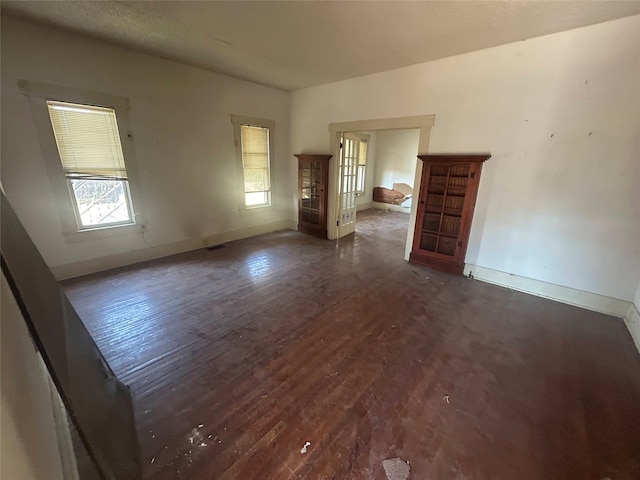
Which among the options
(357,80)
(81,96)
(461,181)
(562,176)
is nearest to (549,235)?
(562,176)

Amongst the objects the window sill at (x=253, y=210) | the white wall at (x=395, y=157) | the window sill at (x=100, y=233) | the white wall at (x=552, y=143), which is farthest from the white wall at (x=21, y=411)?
the white wall at (x=395, y=157)

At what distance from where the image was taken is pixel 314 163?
5.21 metres

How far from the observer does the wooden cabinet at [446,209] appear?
347 centimetres

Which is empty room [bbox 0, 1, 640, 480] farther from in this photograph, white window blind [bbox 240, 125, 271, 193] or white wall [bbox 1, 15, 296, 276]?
white window blind [bbox 240, 125, 271, 193]

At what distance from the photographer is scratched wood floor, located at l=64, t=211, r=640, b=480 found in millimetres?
1483

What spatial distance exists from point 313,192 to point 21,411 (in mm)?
4987

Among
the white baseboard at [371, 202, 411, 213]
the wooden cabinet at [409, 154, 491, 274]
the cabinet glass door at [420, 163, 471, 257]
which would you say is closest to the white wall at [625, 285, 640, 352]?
the wooden cabinet at [409, 154, 491, 274]

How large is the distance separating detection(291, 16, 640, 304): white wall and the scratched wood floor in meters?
0.58

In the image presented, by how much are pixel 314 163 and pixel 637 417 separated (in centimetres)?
490

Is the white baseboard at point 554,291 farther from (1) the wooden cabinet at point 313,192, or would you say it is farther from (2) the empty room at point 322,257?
(1) the wooden cabinet at point 313,192

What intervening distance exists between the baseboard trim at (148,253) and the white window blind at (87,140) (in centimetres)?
111

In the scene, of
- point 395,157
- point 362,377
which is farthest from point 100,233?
point 395,157

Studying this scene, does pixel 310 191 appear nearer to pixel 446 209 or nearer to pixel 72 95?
pixel 446 209

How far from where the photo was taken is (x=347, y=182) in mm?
5352
